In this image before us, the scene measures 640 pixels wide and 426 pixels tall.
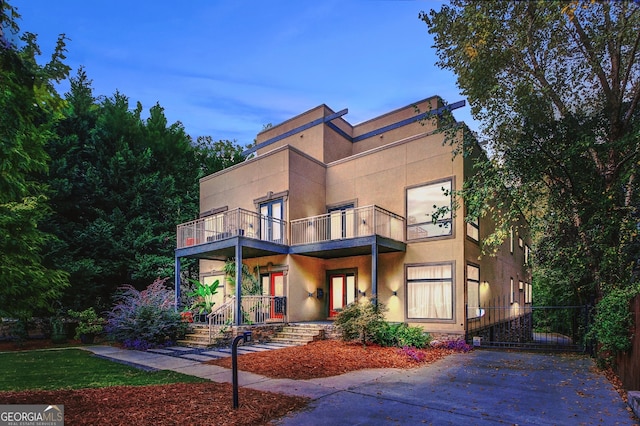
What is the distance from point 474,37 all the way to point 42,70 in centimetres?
728

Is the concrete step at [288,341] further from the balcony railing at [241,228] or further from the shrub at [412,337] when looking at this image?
the balcony railing at [241,228]

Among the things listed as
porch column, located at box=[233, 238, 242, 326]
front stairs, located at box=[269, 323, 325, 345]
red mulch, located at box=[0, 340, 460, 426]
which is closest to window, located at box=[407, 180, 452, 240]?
front stairs, located at box=[269, 323, 325, 345]

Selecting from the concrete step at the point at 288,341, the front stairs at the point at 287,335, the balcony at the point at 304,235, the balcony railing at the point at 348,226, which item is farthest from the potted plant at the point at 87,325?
the balcony railing at the point at 348,226

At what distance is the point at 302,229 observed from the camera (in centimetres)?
1502

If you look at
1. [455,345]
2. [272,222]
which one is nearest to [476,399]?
[455,345]

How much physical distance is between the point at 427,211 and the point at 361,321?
4687 mm

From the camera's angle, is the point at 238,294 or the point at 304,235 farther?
the point at 304,235

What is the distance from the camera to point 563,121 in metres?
9.17

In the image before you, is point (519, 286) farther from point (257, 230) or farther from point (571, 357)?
point (257, 230)

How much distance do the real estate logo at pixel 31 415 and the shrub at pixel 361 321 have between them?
7857 millimetres

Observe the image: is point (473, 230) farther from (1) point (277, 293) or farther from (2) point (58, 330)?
(2) point (58, 330)

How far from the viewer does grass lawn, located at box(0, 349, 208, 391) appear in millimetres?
6984

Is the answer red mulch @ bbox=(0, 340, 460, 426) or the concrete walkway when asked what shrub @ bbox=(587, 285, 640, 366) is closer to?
the concrete walkway

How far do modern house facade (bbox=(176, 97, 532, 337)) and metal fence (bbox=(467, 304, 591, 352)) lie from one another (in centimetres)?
57
